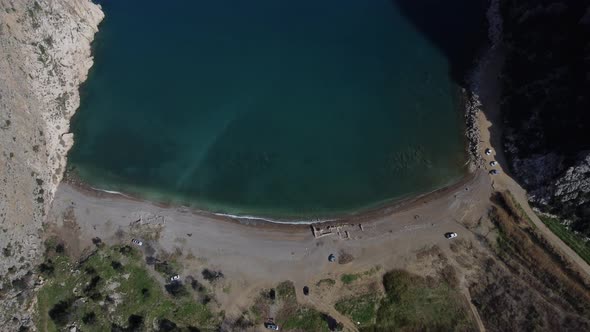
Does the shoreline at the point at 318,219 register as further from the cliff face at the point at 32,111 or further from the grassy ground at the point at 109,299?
the grassy ground at the point at 109,299

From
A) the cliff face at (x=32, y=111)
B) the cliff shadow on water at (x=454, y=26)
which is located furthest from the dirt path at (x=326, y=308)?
the cliff shadow on water at (x=454, y=26)

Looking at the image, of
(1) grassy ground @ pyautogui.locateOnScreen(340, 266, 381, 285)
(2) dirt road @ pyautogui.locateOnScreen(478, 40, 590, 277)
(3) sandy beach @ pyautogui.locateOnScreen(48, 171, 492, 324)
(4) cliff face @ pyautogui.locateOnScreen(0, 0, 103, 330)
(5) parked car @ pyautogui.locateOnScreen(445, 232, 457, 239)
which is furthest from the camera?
(5) parked car @ pyautogui.locateOnScreen(445, 232, 457, 239)

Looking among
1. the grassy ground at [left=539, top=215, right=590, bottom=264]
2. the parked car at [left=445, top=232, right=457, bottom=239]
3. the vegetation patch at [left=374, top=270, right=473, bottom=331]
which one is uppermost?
the parked car at [left=445, top=232, right=457, bottom=239]

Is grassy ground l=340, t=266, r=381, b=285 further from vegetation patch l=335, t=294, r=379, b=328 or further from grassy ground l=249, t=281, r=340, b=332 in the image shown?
grassy ground l=249, t=281, r=340, b=332

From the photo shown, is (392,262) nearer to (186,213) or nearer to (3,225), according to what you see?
(186,213)

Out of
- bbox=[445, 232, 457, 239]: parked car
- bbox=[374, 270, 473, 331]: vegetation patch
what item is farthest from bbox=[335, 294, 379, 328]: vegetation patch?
bbox=[445, 232, 457, 239]: parked car

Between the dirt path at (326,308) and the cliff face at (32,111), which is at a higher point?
the cliff face at (32,111)

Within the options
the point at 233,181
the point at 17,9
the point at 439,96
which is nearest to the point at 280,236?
the point at 233,181

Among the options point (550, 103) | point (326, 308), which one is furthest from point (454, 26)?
point (326, 308)
